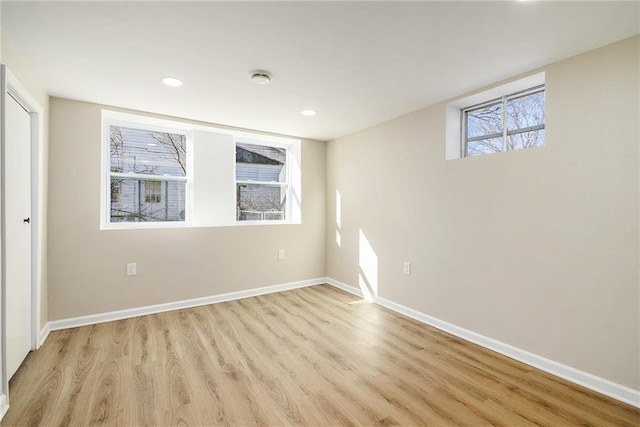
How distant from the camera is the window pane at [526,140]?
2438 mm

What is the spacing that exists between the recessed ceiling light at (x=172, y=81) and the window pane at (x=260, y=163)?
158cm

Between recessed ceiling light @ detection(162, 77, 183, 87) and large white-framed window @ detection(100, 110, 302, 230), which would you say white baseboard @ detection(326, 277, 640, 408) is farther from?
recessed ceiling light @ detection(162, 77, 183, 87)

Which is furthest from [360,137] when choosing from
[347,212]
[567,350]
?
[567,350]

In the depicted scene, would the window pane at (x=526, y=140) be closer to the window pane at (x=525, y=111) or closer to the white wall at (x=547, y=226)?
the window pane at (x=525, y=111)

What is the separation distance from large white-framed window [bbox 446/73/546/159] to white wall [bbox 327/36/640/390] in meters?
0.16

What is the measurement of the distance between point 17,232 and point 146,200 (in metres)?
1.40

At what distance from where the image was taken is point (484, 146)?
2.87 metres

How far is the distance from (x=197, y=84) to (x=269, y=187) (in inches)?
80.1

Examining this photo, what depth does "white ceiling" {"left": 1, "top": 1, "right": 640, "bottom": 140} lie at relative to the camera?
5.45 feet

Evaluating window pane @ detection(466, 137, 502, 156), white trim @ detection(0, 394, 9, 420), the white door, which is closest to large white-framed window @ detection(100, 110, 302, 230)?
the white door

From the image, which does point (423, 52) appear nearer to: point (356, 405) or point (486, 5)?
point (486, 5)

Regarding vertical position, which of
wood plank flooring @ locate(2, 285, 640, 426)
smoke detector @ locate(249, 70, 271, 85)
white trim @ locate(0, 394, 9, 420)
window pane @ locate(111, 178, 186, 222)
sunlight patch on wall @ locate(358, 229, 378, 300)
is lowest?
wood plank flooring @ locate(2, 285, 640, 426)

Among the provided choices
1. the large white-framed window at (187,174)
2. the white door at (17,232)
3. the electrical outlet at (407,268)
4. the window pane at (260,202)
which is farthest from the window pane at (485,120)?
the white door at (17,232)

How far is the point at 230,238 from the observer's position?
13.0ft
